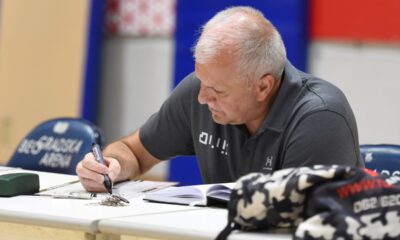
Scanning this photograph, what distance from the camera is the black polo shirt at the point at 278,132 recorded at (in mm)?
2266

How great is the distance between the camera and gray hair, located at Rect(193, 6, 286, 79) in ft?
7.44

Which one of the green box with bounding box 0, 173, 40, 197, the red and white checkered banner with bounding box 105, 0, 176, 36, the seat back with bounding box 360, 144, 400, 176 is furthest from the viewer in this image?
the red and white checkered banner with bounding box 105, 0, 176, 36

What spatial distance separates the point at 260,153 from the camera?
241 cm

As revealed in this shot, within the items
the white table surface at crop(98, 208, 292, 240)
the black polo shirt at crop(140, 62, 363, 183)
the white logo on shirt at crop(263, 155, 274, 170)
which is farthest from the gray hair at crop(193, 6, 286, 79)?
the white table surface at crop(98, 208, 292, 240)

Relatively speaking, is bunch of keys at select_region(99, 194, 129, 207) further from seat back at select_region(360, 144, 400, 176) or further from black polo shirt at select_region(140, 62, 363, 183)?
seat back at select_region(360, 144, 400, 176)

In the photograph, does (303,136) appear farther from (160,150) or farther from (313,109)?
(160,150)

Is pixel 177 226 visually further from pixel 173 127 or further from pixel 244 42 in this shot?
pixel 173 127

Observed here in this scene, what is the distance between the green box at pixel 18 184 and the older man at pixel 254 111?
15cm

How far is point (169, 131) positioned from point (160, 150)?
9 centimetres

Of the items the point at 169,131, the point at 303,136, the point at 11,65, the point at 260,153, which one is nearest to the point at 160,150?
the point at 169,131

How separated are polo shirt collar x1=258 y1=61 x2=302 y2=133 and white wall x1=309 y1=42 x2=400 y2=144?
2.33m

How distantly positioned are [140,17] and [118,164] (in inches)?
125

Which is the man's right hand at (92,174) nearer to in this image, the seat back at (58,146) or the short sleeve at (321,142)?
the short sleeve at (321,142)

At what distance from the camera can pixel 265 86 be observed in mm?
2377
